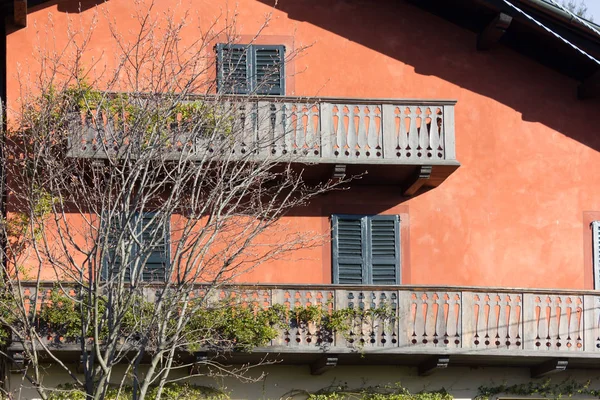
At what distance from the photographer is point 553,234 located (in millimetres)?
25781

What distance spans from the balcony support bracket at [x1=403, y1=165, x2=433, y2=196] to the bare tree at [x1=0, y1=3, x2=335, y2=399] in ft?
4.23

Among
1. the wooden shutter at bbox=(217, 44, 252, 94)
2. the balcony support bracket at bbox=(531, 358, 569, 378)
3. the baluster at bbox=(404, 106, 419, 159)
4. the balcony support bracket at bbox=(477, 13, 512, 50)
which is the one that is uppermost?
the balcony support bracket at bbox=(477, 13, 512, 50)

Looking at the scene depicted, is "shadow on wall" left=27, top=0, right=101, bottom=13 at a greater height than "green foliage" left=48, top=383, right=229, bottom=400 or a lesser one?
greater

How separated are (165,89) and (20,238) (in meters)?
3.98

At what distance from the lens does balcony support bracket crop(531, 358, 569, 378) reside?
78.7ft

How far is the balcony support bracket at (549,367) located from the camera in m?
24.0

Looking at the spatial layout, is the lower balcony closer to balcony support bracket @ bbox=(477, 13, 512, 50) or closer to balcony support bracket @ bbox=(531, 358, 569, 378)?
balcony support bracket @ bbox=(531, 358, 569, 378)

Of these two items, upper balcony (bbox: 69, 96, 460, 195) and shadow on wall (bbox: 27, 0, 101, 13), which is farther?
shadow on wall (bbox: 27, 0, 101, 13)

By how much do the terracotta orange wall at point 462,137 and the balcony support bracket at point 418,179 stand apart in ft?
0.89

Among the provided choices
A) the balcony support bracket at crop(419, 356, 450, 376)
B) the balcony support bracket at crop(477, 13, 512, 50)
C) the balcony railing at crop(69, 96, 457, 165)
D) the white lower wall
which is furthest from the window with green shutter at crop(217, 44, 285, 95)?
the balcony support bracket at crop(419, 356, 450, 376)

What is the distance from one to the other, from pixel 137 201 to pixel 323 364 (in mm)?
6105

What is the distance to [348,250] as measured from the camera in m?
25.2

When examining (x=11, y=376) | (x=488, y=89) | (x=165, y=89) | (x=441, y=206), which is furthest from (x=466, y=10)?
(x=11, y=376)

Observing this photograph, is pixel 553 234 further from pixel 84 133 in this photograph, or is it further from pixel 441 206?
pixel 84 133
